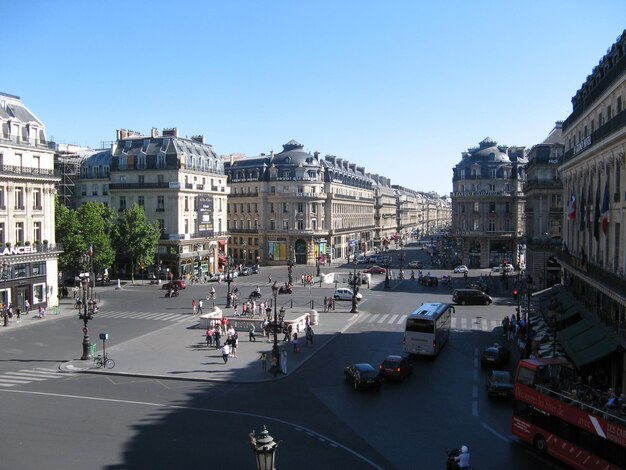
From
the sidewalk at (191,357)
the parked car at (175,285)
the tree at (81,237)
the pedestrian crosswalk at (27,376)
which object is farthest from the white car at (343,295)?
the pedestrian crosswalk at (27,376)

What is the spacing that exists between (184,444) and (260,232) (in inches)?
3244

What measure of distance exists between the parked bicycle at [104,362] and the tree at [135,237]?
38.1m

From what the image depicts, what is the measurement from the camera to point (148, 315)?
172ft

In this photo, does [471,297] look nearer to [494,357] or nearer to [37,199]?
[494,357]

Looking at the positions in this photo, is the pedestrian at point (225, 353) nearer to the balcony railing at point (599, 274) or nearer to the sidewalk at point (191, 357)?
the sidewalk at point (191, 357)

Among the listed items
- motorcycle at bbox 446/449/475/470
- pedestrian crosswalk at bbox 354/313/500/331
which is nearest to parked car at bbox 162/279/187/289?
pedestrian crosswalk at bbox 354/313/500/331

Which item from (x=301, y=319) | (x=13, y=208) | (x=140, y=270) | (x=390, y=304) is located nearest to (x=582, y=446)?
(x=301, y=319)

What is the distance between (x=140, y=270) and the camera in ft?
265

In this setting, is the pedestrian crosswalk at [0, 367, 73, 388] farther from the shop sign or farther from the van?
the van

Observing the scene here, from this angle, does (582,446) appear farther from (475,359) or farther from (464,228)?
(464,228)

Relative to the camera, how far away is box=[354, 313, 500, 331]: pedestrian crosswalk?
156 feet

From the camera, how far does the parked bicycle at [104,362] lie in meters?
33.7

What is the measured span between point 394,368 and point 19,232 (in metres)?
37.5

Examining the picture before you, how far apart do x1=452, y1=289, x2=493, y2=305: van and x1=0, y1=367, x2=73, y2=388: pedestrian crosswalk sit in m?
38.8
